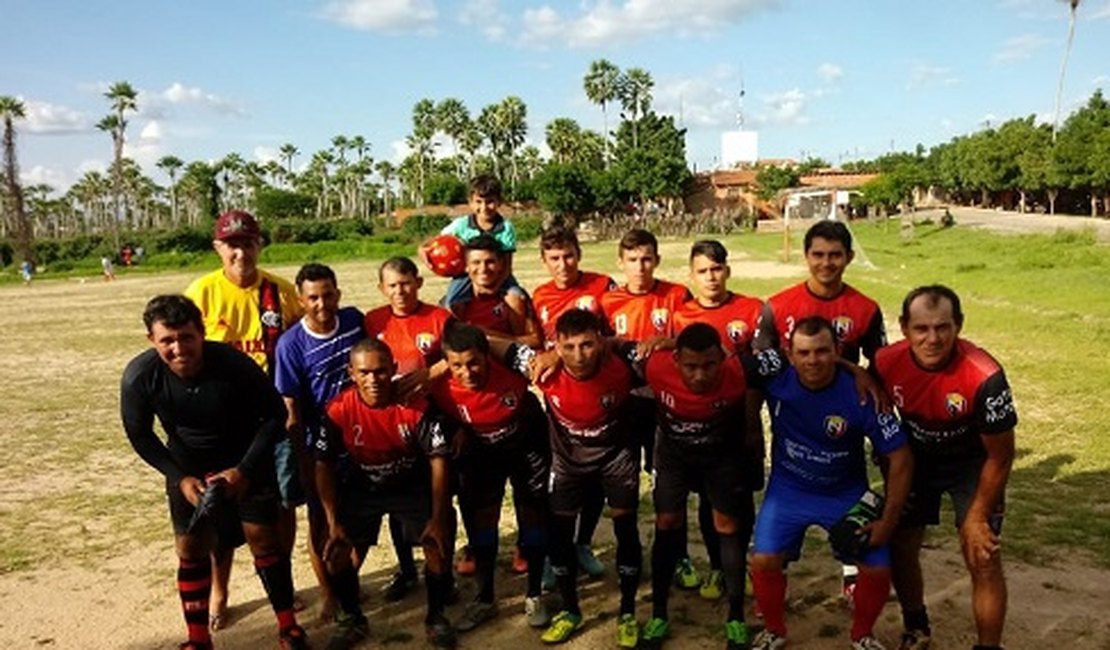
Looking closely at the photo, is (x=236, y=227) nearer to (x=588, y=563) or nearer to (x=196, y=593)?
(x=196, y=593)

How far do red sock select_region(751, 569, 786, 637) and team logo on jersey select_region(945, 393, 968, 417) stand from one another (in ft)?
4.03

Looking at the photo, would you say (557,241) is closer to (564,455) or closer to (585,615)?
(564,455)

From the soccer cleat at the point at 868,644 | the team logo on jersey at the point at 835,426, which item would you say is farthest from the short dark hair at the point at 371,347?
the soccer cleat at the point at 868,644

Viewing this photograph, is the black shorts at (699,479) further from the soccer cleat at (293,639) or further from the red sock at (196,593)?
the red sock at (196,593)

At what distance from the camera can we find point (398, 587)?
5.79 meters

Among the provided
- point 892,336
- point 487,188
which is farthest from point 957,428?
point 892,336

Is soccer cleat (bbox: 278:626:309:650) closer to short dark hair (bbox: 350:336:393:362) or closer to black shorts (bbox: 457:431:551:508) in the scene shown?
black shorts (bbox: 457:431:551:508)

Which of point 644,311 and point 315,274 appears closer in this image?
point 315,274

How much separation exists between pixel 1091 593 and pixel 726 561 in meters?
2.39

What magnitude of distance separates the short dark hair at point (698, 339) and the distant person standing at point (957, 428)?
894mm

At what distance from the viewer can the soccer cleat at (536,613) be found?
5.24 m

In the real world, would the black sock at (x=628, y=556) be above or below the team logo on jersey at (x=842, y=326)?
below

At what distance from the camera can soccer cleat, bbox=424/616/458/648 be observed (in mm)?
5023

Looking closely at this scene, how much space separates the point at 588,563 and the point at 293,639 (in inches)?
79.8
